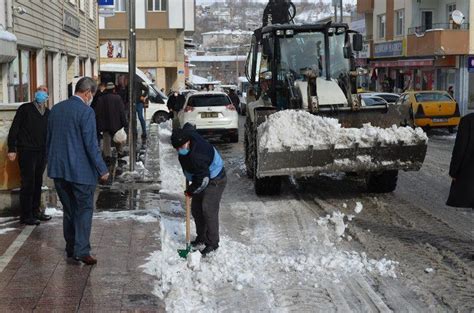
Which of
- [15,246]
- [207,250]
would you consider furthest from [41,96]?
[207,250]

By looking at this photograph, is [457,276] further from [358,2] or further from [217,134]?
[358,2]

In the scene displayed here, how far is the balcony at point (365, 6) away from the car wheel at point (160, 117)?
23.7 m

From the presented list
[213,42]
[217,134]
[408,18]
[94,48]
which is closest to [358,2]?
[408,18]

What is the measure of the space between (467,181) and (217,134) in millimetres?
15041

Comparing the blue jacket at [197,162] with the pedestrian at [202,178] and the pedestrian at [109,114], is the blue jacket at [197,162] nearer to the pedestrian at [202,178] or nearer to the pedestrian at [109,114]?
the pedestrian at [202,178]

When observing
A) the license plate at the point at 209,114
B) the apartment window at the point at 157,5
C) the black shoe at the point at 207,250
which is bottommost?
the black shoe at the point at 207,250

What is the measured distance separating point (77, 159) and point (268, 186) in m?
5.55

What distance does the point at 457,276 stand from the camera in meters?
7.17

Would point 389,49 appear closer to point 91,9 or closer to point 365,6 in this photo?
point 365,6

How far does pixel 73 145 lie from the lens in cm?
686

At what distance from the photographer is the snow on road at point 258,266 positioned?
6.43 metres

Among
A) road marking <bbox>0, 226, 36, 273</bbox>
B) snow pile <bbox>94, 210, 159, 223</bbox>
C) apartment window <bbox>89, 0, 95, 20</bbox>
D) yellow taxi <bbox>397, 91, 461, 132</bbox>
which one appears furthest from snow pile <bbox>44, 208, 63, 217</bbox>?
apartment window <bbox>89, 0, 95, 20</bbox>

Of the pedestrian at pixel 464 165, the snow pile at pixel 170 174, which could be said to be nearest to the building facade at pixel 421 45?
the snow pile at pixel 170 174

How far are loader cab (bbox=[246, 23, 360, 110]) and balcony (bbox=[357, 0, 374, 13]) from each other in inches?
1471
